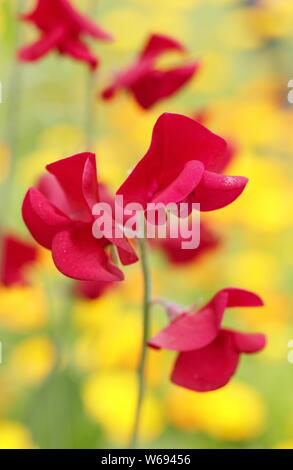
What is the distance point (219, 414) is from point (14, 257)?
42cm

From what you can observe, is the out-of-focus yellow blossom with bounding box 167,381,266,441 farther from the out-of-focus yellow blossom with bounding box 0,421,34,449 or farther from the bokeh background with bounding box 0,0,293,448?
the out-of-focus yellow blossom with bounding box 0,421,34,449

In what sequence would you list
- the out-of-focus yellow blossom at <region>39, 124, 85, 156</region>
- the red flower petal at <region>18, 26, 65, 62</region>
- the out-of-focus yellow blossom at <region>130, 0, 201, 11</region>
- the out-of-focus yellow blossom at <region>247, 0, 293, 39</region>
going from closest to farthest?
the red flower petal at <region>18, 26, 65, 62</region> → the out-of-focus yellow blossom at <region>39, 124, 85, 156</region> → the out-of-focus yellow blossom at <region>247, 0, 293, 39</region> → the out-of-focus yellow blossom at <region>130, 0, 201, 11</region>

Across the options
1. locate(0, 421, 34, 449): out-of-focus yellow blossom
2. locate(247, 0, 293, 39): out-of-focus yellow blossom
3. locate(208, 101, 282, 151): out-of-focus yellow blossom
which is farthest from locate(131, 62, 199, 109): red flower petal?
locate(247, 0, 293, 39): out-of-focus yellow blossom

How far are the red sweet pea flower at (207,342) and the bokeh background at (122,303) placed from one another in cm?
31

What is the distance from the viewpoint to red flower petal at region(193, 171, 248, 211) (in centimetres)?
50

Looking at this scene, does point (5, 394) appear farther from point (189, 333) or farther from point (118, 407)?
point (189, 333)

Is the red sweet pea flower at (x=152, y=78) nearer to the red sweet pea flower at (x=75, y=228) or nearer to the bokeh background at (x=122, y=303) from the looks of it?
the bokeh background at (x=122, y=303)

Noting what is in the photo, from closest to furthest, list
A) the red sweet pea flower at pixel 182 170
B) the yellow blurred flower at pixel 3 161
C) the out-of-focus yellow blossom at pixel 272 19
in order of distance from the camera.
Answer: the red sweet pea flower at pixel 182 170, the yellow blurred flower at pixel 3 161, the out-of-focus yellow blossom at pixel 272 19

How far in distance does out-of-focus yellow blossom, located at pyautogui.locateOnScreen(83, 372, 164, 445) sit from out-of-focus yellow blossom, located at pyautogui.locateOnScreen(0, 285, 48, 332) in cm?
15

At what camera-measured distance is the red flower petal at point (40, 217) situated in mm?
521

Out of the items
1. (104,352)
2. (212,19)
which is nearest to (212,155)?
(104,352)

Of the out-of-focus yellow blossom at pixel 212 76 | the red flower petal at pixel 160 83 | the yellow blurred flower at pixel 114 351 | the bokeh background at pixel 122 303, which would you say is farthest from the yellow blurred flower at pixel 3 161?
the out-of-focus yellow blossom at pixel 212 76
